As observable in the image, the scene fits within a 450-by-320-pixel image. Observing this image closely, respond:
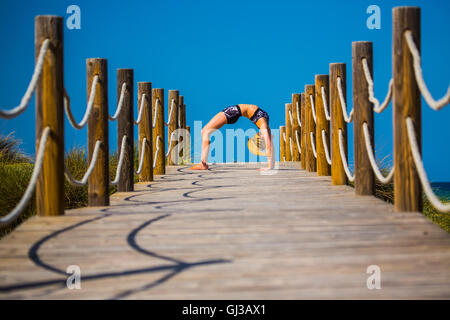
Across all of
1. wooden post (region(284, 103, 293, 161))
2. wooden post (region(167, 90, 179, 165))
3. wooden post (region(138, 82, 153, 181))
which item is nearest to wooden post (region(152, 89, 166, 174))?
wooden post (region(138, 82, 153, 181))

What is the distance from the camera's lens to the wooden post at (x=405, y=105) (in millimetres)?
4148

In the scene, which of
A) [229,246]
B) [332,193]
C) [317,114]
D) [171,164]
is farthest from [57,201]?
[171,164]

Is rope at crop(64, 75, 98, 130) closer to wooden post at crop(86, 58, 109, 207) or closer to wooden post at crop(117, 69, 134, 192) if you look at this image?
wooden post at crop(86, 58, 109, 207)

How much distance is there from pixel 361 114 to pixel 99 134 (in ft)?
8.06

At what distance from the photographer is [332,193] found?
5.53m

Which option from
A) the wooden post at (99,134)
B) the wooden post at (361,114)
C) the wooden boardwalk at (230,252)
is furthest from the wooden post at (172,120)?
the wooden boardwalk at (230,252)

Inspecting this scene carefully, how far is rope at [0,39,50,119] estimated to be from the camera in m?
3.57

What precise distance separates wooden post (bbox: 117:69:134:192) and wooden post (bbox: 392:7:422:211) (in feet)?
10.0

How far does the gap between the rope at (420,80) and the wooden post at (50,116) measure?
2.66m

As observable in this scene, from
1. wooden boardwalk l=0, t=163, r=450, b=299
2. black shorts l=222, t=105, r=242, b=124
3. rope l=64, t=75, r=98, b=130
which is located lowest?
wooden boardwalk l=0, t=163, r=450, b=299

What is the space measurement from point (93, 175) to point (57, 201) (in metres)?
0.85

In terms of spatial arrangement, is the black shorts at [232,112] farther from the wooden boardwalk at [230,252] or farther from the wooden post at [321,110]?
the wooden boardwalk at [230,252]

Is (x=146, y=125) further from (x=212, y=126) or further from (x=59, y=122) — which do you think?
(x=59, y=122)
